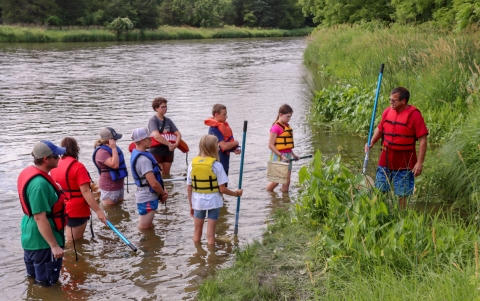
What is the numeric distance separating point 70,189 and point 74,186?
0.06m

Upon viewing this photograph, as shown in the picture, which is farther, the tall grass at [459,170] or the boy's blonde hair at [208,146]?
the tall grass at [459,170]

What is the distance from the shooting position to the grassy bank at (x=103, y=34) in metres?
54.0

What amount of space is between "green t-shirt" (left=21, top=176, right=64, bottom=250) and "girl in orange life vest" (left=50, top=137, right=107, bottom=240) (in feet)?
2.58

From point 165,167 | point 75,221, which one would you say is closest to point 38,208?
point 75,221

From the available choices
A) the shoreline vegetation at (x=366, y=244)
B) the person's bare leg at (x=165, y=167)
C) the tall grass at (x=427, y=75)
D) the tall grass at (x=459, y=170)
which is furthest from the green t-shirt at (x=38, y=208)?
the tall grass at (x=427, y=75)

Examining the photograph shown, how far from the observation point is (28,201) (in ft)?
19.4

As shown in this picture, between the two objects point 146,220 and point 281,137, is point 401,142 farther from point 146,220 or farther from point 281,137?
point 146,220

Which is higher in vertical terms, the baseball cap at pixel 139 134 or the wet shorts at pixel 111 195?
the baseball cap at pixel 139 134

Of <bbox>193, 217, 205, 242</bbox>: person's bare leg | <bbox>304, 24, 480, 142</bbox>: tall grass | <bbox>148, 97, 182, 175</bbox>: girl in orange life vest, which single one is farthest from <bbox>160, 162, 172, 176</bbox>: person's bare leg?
<bbox>304, 24, 480, 142</bbox>: tall grass

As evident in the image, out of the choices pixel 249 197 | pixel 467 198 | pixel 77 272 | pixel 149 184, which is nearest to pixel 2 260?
pixel 77 272

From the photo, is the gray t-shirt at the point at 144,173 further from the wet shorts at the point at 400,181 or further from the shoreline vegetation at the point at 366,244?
the wet shorts at the point at 400,181

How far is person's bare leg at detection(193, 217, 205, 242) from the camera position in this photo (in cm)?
753

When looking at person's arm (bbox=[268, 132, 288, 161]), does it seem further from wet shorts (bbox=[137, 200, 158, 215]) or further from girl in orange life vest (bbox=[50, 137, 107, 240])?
girl in orange life vest (bbox=[50, 137, 107, 240])

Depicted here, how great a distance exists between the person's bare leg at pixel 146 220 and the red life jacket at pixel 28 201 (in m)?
2.05
